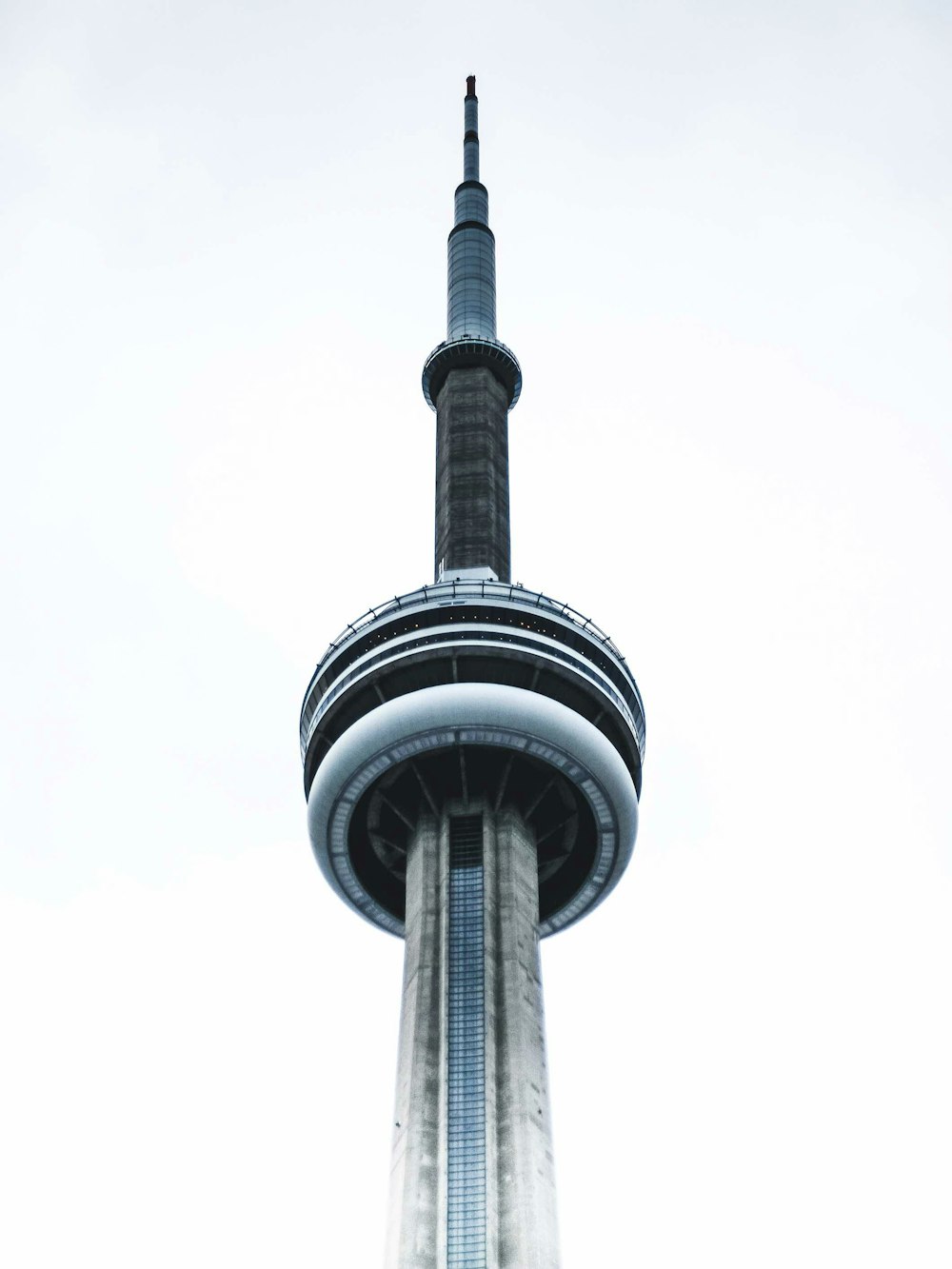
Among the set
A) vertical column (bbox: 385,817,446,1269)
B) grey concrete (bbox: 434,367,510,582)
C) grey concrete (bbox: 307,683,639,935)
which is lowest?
vertical column (bbox: 385,817,446,1269)

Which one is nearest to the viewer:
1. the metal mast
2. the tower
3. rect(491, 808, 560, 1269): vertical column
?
rect(491, 808, 560, 1269): vertical column

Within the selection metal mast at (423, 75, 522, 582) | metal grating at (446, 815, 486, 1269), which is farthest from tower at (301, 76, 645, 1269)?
metal mast at (423, 75, 522, 582)

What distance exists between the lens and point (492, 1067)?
2630 inches

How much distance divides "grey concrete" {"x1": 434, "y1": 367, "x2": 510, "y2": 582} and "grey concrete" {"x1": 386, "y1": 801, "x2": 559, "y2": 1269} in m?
16.5

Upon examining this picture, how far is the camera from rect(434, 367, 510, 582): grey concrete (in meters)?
86.1

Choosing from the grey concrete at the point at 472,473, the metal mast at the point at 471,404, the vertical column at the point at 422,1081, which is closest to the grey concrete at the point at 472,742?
the vertical column at the point at 422,1081

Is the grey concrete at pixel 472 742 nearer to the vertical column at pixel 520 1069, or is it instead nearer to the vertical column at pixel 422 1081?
the vertical column at pixel 520 1069

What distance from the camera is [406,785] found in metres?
76.9

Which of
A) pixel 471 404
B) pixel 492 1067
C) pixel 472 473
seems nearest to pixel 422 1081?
pixel 492 1067

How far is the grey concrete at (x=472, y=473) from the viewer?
282 ft

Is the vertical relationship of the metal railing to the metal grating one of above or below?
above

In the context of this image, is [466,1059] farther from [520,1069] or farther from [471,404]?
[471,404]

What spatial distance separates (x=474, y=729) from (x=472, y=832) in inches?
233

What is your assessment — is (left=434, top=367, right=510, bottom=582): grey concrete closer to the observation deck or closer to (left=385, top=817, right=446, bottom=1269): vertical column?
the observation deck
